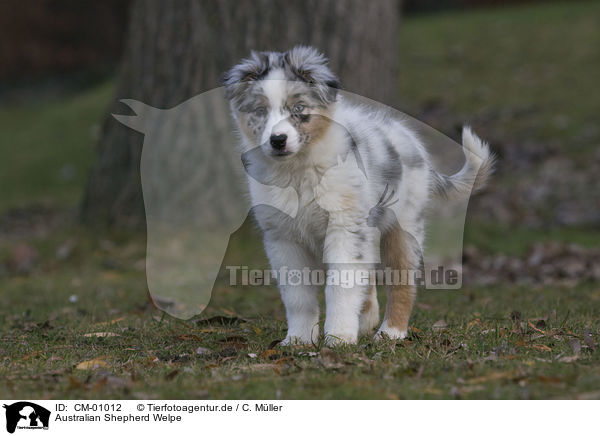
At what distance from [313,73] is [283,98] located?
0.24 m

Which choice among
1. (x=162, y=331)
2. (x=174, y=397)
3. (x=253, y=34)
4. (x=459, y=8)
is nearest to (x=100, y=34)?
(x=459, y=8)

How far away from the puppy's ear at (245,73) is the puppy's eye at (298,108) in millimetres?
283

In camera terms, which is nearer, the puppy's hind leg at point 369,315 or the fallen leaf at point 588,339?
the fallen leaf at point 588,339

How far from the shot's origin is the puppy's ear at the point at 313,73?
4.39 m

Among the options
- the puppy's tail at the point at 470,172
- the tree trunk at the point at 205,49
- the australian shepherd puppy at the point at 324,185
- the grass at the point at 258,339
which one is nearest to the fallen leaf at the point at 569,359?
the grass at the point at 258,339

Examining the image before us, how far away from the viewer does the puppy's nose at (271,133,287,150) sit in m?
4.18

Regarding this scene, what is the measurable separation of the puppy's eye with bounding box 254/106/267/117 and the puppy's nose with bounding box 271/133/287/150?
0.24 meters

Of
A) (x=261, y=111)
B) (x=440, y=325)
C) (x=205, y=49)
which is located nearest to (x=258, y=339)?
(x=440, y=325)

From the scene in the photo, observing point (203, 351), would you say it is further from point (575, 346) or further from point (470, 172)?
point (470, 172)

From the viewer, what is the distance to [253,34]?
736 centimetres

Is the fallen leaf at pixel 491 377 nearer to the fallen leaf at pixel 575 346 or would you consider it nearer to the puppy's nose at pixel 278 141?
the fallen leaf at pixel 575 346

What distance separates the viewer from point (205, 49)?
293 inches

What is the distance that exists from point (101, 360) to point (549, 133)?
9.87 meters
